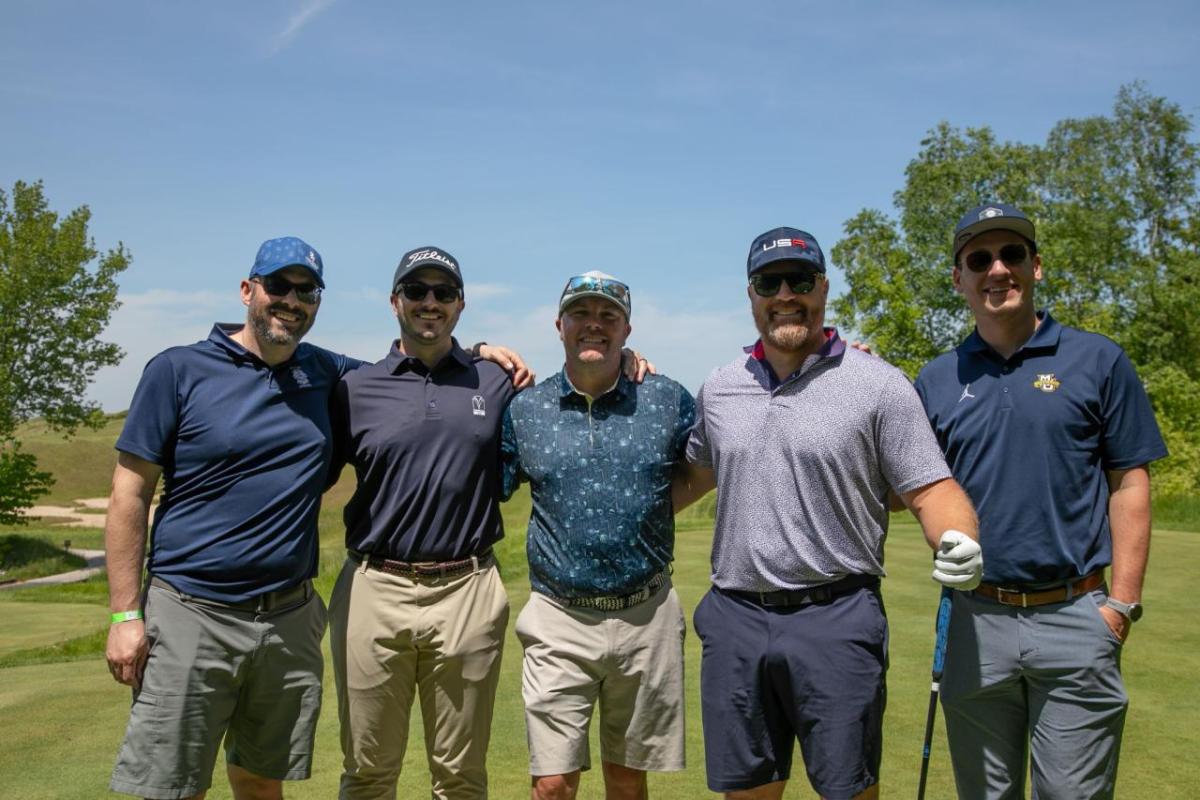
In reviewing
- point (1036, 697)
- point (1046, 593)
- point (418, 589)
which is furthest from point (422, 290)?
point (1036, 697)

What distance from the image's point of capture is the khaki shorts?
3.62 m

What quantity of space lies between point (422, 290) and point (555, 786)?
6.05 feet

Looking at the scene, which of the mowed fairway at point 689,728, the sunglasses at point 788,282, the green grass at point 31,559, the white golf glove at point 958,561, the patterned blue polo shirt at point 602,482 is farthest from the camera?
the green grass at point 31,559

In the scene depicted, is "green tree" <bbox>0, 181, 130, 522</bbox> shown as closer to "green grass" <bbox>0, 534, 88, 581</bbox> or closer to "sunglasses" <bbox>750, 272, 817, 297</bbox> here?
"green grass" <bbox>0, 534, 88, 581</bbox>

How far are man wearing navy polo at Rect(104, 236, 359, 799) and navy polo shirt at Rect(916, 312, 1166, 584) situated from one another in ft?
7.32

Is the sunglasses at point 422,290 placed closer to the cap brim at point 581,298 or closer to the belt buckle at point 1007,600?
the cap brim at point 581,298

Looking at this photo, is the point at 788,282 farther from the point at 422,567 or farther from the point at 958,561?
the point at 422,567

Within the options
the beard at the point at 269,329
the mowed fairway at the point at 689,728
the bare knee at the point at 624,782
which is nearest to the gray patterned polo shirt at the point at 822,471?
the bare knee at the point at 624,782

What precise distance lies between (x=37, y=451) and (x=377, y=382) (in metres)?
54.8

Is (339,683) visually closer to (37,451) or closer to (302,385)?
(302,385)

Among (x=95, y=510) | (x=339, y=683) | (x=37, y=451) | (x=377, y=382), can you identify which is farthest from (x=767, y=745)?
(x=37, y=451)

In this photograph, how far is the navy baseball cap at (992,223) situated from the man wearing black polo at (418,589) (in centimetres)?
179

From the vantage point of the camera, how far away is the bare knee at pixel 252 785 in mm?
3697

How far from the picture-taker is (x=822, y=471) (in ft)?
10.5
